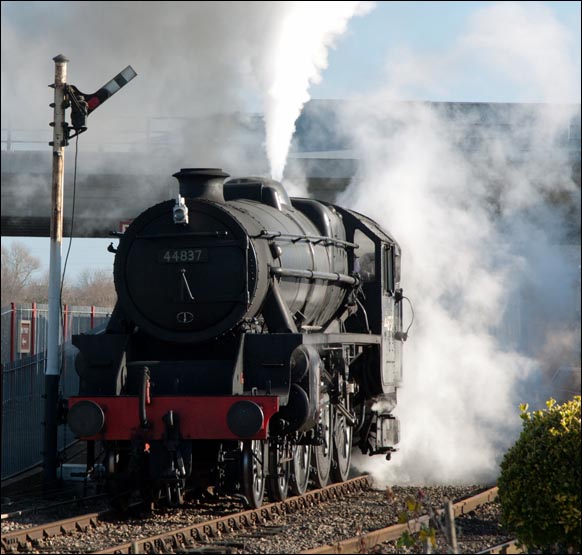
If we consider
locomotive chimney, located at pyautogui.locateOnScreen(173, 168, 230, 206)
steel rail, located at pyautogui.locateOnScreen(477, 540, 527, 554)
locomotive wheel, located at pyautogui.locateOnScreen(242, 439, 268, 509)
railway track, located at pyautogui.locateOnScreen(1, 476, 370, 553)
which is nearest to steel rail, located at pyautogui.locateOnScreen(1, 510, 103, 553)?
railway track, located at pyautogui.locateOnScreen(1, 476, 370, 553)

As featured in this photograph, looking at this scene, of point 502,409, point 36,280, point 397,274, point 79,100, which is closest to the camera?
point 79,100

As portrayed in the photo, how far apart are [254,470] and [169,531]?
119 cm

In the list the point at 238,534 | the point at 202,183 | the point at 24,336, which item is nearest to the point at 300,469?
the point at 238,534

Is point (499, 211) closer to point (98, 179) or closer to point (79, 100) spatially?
point (98, 179)

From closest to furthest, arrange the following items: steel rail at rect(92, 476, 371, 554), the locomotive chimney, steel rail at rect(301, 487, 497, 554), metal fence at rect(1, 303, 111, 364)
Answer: steel rail at rect(301, 487, 497, 554)
steel rail at rect(92, 476, 371, 554)
the locomotive chimney
metal fence at rect(1, 303, 111, 364)

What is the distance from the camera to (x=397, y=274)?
12828mm

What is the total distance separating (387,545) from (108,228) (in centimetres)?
1647

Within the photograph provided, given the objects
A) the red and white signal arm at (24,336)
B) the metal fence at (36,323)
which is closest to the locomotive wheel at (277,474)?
the metal fence at (36,323)

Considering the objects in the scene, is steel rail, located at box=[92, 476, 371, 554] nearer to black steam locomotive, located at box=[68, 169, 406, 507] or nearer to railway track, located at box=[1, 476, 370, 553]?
railway track, located at box=[1, 476, 370, 553]

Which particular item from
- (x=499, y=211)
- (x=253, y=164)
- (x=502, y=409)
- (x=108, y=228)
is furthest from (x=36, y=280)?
(x=502, y=409)

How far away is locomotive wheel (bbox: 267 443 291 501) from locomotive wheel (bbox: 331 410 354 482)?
1.29 metres

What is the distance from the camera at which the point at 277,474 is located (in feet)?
31.6

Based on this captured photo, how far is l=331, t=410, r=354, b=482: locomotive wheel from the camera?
36.8 ft

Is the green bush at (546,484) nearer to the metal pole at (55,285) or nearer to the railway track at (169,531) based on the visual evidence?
the railway track at (169,531)
